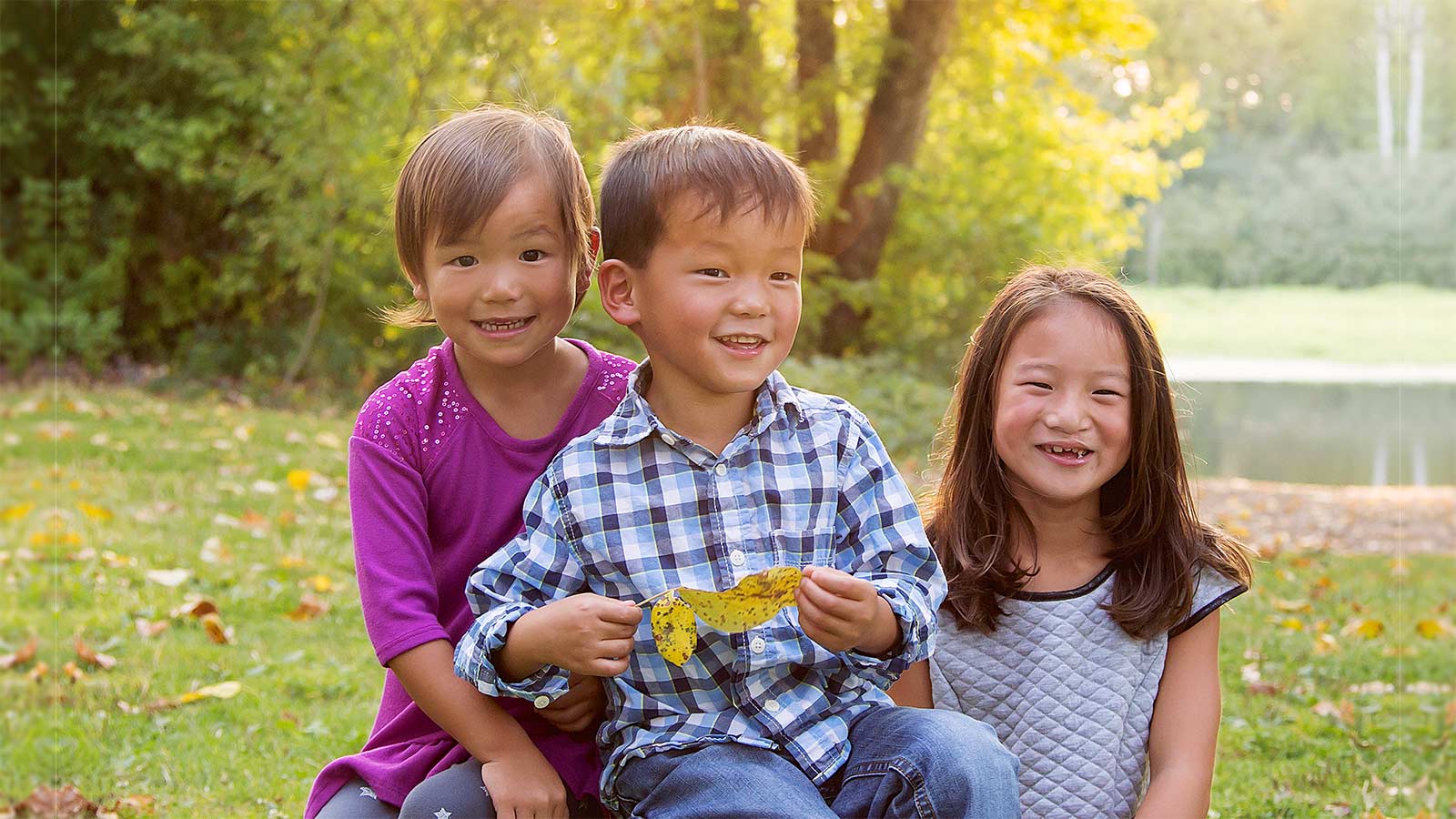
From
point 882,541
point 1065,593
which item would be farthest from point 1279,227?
point 882,541

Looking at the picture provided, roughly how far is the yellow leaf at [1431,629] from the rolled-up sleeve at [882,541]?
3810 mm

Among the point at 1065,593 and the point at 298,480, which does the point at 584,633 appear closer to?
the point at 1065,593

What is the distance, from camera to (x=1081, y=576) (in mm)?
2355

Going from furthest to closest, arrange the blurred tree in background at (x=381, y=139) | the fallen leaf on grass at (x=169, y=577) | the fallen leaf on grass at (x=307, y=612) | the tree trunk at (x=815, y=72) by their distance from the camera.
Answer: the tree trunk at (x=815, y=72), the blurred tree in background at (x=381, y=139), the fallen leaf on grass at (x=169, y=577), the fallen leaf on grass at (x=307, y=612)

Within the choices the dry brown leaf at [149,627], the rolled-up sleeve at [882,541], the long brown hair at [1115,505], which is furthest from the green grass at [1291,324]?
the rolled-up sleeve at [882,541]

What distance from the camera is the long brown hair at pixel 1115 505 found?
2.30 metres

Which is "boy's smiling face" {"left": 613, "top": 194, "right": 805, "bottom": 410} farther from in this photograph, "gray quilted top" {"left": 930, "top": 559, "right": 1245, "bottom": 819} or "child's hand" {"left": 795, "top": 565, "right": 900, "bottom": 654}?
"gray quilted top" {"left": 930, "top": 559, "right": 1245, "bottom": 819}

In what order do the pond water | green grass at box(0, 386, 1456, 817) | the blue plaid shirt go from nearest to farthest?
the blue plaid shirt, green grass at box(0, 386, 1456, 817), the pond water

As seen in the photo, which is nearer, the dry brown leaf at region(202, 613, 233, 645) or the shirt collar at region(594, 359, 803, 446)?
the shirt collar at region(594, 359, 803, 446)

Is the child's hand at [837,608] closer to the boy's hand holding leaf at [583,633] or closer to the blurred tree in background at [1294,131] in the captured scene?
the boy's hand holding leaf at [583,633]

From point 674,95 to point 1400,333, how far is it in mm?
12057

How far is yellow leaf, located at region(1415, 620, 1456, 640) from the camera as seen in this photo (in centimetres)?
499

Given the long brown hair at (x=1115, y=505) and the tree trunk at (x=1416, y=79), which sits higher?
the tree trunk at (x=1416, y=79)

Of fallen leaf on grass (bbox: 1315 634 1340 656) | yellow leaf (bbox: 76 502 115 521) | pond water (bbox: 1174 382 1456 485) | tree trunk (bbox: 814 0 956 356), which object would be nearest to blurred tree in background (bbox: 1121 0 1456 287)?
pond water (bbox: 1174 382 1456 485)
